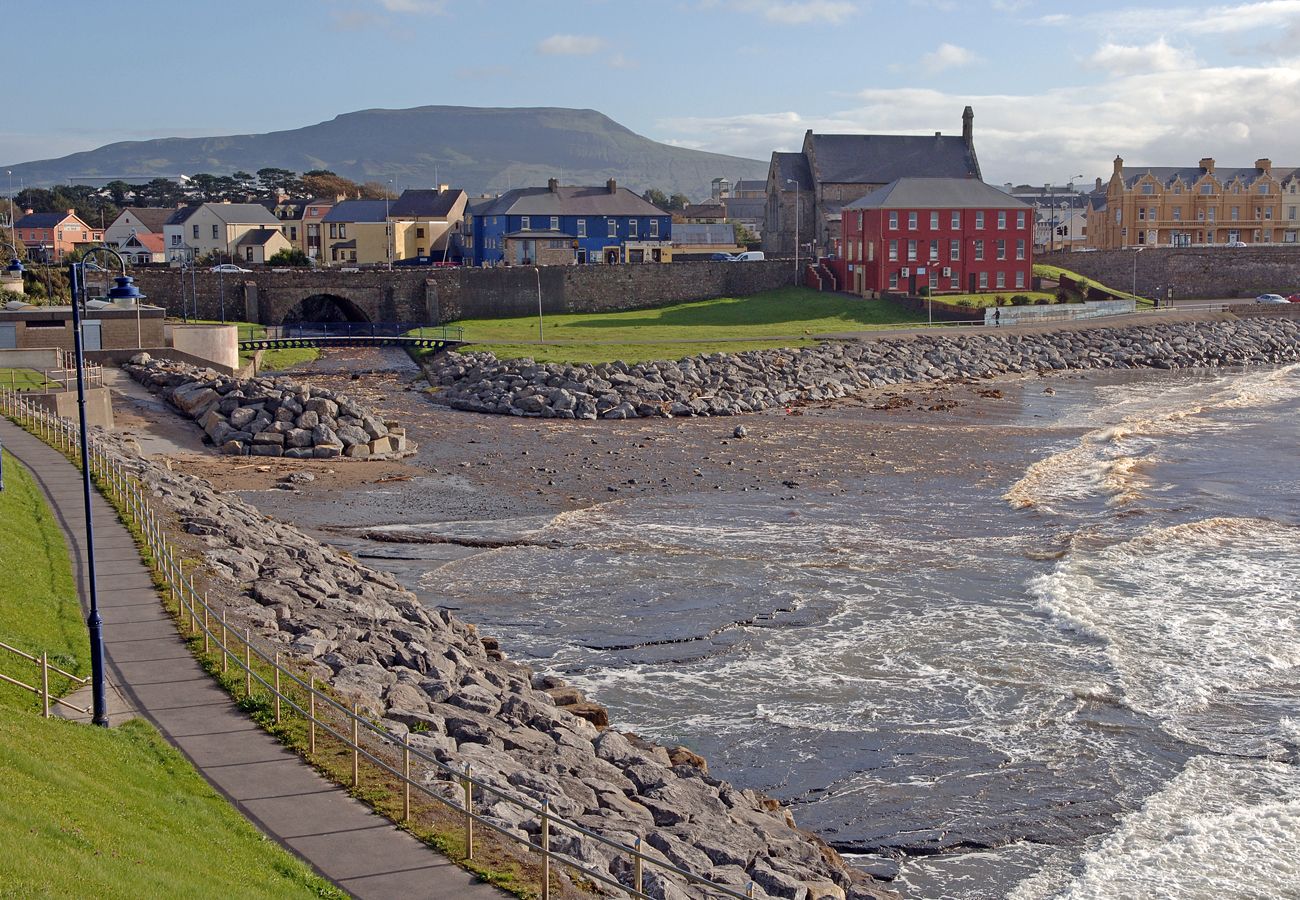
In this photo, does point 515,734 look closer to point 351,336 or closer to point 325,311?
point 351,336

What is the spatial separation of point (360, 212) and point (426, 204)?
5.46 metres

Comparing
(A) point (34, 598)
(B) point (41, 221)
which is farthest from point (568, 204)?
(A) point (34, 598)

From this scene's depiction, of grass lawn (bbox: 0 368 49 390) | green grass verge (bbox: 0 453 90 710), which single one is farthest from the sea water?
grass lawn (bbox: 0 368 49 390)

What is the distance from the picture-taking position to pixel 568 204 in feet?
328

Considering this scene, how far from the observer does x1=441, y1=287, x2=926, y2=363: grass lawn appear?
216 ft

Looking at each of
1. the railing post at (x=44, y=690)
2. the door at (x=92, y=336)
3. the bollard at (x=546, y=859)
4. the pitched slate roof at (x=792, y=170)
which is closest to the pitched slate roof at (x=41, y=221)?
the pitched slate roof at (x=792, y=170)

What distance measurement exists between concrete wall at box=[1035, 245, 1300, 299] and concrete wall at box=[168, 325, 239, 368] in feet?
187

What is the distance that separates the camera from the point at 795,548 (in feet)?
98.5

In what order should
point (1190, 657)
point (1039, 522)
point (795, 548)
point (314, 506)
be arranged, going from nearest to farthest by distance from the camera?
point (1190, 657)
point (795, 548)
point (1039, 522)
point (314, 506)

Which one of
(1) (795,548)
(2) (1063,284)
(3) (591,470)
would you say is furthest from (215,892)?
(2) (1063,284)

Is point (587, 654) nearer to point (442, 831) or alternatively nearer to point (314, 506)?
point (442, 831)

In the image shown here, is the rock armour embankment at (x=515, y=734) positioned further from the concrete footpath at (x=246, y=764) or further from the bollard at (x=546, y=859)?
the concrete footpath at (x=246, y=764)

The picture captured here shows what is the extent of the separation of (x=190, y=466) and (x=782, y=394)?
82.1 ft

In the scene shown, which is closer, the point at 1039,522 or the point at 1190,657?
the point at 1190,657
